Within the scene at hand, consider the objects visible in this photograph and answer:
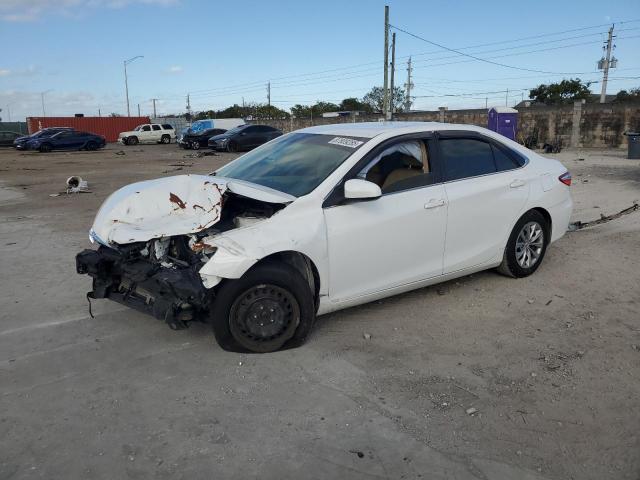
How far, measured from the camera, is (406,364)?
3738 mm

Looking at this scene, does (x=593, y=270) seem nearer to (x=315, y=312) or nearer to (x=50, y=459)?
(x=315, y=312)

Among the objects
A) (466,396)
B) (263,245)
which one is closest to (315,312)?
(263,245)

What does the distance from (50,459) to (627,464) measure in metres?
2.94

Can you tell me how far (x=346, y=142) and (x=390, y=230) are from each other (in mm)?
853

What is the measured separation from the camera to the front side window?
4297mm

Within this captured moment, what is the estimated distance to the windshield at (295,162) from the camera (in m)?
4.20

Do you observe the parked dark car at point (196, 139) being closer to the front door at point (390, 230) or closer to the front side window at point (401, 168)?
the front side window at point (401, 168)

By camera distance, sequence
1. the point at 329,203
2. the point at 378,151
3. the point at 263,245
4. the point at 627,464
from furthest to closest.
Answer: the point at 378,151 → the point at 329,203 → the point at 263,245 → the point at 627,464

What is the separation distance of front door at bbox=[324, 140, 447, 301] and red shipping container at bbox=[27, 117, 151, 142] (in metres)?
48.5

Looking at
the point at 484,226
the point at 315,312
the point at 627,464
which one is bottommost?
the point at 627,464

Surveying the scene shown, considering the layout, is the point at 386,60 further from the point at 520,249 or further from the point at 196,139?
the point at 520,249

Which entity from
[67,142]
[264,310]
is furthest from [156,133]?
[264,310]

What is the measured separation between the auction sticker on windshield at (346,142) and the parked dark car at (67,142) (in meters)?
A: 32.0

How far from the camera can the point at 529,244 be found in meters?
5.39
